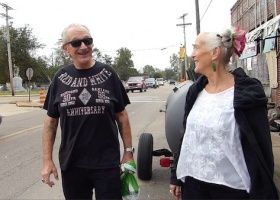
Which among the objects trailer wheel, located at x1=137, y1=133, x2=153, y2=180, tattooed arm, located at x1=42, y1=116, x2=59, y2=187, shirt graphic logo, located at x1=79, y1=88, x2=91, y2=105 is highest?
shirt graphic logo, located at x1=79, y1=88, x2=91, y2=105

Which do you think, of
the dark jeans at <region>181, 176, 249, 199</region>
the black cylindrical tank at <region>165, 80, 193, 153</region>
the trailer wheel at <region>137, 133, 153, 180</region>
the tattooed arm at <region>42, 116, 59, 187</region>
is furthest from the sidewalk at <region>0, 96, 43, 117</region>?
the dark jeans at <region>181, 176, 249, 199</region>

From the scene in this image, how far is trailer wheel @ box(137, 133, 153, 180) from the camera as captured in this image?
502 cm

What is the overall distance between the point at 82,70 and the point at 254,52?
894 centimetres

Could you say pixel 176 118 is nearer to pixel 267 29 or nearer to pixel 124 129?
pixel 124 129

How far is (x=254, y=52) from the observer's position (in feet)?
34.3

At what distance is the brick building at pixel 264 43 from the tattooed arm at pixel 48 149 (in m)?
4.60

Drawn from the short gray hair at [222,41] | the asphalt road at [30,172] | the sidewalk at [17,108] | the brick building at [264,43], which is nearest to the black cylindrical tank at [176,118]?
the asphalt road at [30,172]

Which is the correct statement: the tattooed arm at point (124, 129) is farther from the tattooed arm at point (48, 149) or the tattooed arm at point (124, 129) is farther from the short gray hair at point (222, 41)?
the short gray hair at point (222, 41)

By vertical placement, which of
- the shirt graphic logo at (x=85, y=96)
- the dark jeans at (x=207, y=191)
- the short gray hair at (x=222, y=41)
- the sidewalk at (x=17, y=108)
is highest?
the short gray hair at (x=222, y=41)

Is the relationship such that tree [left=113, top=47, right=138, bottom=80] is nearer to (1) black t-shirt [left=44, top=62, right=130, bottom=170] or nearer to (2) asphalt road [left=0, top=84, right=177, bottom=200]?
(2) asphalt road [left=0, top=84, right=177, bottom=200]

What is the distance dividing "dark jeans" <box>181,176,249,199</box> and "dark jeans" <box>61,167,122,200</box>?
49cm

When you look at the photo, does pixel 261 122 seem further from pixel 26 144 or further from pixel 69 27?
pixel 26 144

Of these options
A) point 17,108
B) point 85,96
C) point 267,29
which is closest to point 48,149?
point 85,96

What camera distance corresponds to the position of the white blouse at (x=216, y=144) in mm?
2146
